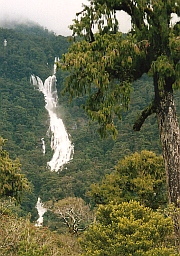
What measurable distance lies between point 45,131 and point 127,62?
70.2 m

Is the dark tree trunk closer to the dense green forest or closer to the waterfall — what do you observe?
the dense green forest

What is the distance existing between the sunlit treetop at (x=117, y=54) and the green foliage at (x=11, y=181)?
5237 millimetres

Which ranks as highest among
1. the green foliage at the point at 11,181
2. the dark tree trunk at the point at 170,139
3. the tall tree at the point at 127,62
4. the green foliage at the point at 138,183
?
the tall tree at the point at 127,62

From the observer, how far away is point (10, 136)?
6066 centimetres

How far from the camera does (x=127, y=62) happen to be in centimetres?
563

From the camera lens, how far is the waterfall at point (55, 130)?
6500 centimetres

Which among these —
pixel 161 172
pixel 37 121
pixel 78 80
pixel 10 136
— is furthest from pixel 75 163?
pixel 78 80

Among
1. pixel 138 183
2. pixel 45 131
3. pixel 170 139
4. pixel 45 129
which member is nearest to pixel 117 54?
pixel 170 139

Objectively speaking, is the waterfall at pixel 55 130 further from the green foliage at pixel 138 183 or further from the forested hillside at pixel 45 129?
the green foliage at pixel 138 183

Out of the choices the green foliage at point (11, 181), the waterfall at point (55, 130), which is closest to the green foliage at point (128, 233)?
the green foliage at point (11, 181)

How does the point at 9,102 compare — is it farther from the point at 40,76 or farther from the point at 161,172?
the point at 161,172

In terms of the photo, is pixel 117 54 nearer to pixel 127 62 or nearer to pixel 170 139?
pixel 127 62

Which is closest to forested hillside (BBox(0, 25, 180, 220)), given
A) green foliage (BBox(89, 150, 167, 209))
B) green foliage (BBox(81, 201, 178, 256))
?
green foliage (BBox(89, 150, 167, 209))

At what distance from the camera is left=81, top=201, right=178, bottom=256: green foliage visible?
4293 mm
